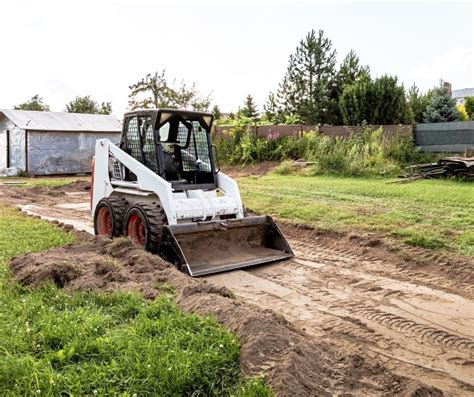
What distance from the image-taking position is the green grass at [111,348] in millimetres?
3139

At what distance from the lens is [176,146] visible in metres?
8.41

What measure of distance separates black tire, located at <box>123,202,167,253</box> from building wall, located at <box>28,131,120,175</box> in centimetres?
1867

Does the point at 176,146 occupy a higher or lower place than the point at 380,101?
lower

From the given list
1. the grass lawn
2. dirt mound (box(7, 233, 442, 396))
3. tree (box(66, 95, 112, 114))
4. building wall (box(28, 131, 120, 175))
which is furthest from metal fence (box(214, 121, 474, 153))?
tree (box(66, 95, 112, 114))

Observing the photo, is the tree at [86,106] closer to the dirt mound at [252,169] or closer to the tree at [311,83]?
the tree at [311,83]

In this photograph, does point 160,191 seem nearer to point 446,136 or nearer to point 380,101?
point 446,136

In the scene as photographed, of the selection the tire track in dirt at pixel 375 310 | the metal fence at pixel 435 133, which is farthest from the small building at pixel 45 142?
the tire track in dirt at pixel 375 310

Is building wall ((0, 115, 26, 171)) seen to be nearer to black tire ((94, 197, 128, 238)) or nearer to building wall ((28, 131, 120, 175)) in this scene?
building wall ((28, 131, 120, 175))

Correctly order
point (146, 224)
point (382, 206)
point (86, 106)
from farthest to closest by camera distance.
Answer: point (86, 106) → point (382, 206) → point (146, 224)

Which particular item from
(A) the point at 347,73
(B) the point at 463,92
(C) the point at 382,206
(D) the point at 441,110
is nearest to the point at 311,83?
(A) the point at 347,73

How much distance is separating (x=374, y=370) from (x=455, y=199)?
7.91 meters

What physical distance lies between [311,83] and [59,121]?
1762 centimetres

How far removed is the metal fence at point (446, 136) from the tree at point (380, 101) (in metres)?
6.63

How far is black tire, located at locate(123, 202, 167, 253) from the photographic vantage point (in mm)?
6969
